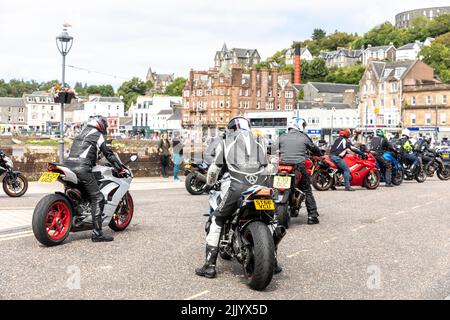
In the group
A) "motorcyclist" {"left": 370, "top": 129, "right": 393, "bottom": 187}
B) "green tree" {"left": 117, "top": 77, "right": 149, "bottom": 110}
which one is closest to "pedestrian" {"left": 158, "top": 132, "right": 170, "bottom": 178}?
"motorcyclist" {"left": 370, "top": 129, "right": 393, "bottom": 187}

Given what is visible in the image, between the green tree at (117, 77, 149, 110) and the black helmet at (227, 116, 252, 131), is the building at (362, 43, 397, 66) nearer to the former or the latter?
the green tree at (117, 77, 149, 110)

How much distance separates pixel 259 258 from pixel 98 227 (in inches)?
135

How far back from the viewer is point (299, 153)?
1095 centimetres

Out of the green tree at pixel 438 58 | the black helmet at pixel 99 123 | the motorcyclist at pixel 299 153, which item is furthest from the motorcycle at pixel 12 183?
the green tree at pixel 438 58

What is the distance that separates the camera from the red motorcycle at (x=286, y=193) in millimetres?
9719

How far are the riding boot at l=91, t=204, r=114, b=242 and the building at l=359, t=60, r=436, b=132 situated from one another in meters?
79.3

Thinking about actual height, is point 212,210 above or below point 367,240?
above

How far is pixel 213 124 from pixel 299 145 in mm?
99758

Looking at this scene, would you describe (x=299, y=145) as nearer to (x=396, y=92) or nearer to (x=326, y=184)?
(x=326, y=184)

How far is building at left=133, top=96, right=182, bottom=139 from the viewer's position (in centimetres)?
13475

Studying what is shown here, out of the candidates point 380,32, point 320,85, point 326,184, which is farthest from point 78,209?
point 380,32

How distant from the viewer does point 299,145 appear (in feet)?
36.1

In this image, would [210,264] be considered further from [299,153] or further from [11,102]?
[11,102]

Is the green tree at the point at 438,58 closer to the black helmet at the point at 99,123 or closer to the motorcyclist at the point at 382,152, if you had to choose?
the motorcyclist at the point at 382,152
